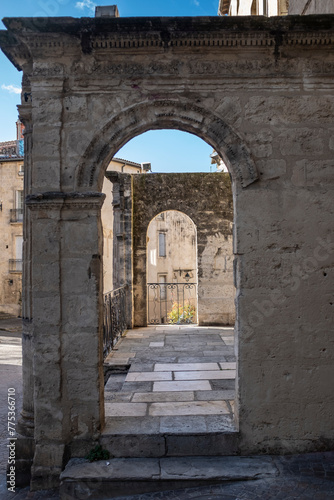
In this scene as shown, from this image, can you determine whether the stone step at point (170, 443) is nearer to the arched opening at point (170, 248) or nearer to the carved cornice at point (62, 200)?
the carved cornice at point (62, 200)

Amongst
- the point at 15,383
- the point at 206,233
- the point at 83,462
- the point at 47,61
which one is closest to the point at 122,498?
the point at 83,462

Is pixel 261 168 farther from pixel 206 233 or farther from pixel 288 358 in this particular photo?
pixel 206 233

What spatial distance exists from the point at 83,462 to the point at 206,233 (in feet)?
22.2

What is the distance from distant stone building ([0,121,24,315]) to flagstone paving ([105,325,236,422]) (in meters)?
15.0

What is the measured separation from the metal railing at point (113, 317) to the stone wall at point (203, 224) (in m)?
1.17

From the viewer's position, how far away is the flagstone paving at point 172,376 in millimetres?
4609

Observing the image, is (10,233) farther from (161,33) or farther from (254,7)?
(161,33)

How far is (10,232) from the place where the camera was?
22.0m

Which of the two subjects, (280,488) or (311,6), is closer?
(280,488)

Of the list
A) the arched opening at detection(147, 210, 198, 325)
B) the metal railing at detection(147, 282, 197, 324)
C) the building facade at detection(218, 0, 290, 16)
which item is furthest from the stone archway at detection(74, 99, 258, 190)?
the arched opening at detection(147, 210, 198, 325)

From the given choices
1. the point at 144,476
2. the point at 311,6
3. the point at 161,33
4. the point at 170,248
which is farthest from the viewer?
the point at 170,248

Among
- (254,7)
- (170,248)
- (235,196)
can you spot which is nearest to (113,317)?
(235,196)

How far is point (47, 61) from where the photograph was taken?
396 cm

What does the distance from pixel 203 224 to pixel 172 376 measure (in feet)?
15.8
